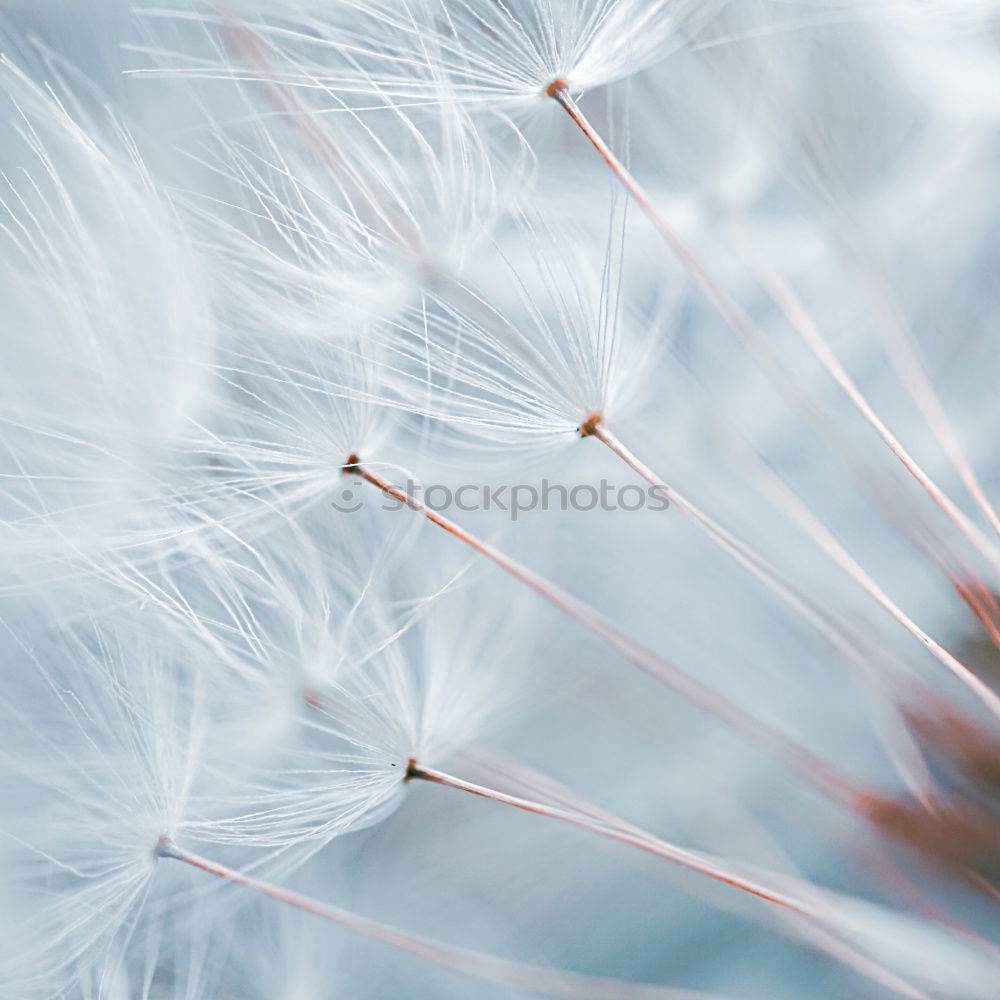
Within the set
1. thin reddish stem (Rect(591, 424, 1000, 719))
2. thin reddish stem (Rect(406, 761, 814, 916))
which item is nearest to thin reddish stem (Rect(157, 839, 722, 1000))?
thin reddish stem (Rect(406, 761, 814, 916))

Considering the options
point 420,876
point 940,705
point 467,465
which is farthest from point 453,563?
point 940,705

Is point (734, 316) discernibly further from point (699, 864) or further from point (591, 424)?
point (699, 864)

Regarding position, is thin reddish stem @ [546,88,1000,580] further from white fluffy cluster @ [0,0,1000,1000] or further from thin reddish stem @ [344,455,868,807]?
thin reddish stem @ [344,455,868,807]

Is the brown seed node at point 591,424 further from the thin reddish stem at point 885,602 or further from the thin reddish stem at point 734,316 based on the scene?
the thin reddish stem at point 734,316

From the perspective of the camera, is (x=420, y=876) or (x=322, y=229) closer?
(x=322, y=229)

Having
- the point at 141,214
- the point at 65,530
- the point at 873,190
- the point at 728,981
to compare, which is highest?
the point at 873,190

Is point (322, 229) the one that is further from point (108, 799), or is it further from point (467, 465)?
point (108, 799)

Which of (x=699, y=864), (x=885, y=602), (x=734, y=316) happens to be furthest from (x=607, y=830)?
(x=734, y=316)

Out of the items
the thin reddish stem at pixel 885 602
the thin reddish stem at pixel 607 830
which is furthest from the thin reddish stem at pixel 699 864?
the thin reddish stem at pixel 885 602
